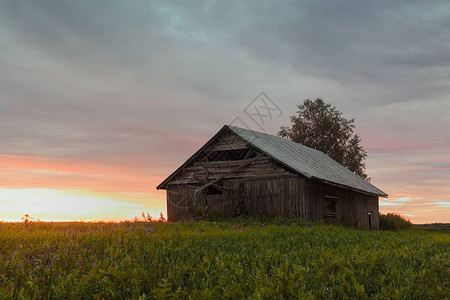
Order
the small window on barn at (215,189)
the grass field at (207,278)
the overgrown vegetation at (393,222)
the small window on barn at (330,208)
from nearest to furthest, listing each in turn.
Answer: the grass field at (207,278)
the small window on barn at (215,189)
the small window on barn at (330,208)
the overgrown vegetation at (393,222)

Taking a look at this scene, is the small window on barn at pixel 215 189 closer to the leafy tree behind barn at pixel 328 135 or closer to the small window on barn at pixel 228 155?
the small window on barn at pixel 228 155

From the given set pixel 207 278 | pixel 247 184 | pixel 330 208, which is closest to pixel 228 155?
pixel 247 184

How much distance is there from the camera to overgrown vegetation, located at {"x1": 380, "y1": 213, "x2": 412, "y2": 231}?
43719 mm

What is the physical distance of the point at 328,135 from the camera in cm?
5341

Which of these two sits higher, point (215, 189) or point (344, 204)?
point (215, 189)

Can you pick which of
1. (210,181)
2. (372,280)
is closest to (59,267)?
(372,280)

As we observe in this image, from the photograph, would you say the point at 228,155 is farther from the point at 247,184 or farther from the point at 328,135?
the point at 328,135

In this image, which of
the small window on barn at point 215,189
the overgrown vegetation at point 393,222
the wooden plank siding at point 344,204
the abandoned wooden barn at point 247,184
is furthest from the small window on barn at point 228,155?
the overgrown vegetation at point 393,222

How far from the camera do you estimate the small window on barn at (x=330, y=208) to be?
2854cm

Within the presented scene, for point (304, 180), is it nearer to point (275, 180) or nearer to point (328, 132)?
point (275, 180)

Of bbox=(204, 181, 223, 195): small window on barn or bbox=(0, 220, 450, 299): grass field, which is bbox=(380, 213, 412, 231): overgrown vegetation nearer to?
bbox=(204, 181, 223, 195): small window on barn

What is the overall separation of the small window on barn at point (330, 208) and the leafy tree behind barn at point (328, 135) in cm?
2291

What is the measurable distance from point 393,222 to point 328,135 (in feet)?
45.3

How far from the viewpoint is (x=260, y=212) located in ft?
85.5
